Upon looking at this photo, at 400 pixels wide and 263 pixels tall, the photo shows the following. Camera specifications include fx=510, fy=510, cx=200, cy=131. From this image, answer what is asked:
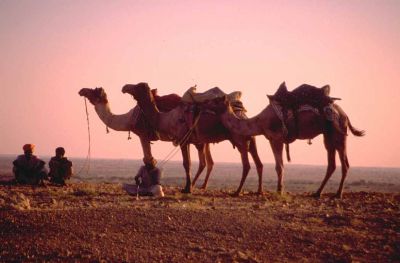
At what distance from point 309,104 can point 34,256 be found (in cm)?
732

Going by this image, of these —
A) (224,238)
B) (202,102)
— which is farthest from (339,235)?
(202,102)

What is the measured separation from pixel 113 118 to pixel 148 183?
2.68 metres

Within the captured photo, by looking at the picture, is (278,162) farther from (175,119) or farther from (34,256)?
(34,256)

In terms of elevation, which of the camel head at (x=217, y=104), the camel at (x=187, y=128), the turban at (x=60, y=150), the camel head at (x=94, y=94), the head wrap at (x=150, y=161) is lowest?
the head wrap at (x=150, y=161)

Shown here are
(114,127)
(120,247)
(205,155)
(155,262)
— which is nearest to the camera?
(155,262)

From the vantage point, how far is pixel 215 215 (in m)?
8.73

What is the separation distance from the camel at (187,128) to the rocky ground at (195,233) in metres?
3.14

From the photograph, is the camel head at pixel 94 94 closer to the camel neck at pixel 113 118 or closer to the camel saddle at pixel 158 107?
the camel neck at pixel 113 118

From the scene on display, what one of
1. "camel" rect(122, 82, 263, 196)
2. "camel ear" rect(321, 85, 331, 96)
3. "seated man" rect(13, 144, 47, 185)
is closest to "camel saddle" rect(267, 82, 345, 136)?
"camel ear" rect(321, 85, 331, 96)

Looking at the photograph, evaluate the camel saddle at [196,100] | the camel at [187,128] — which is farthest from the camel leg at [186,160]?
the camel saddle at [196,100]

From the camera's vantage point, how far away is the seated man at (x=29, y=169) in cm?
1441

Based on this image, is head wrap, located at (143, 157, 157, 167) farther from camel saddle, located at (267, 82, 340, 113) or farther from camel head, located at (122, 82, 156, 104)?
camel saddle, located at (267, 82, 340, 113)

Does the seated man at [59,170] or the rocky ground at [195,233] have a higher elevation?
the seated man at [59,170]

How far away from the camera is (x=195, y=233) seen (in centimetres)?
782
